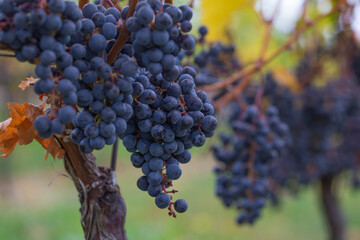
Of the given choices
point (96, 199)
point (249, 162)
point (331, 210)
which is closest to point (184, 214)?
point (331, 210)

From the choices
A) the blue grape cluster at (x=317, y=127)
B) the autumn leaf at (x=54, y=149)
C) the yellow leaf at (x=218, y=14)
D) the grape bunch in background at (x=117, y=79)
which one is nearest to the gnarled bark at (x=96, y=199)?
the autumn leaf at (x=54, y=149)

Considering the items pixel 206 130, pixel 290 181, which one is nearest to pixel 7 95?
pixel 290 181

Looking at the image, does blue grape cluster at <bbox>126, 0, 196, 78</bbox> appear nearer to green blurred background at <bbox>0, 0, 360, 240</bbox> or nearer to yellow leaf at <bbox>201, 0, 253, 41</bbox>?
green blurred background at <bbox>0, 0, 360, 240</bbox>

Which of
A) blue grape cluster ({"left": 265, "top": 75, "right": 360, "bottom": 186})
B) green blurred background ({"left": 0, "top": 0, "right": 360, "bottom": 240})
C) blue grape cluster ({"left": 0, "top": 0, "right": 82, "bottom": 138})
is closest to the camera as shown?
blue grape cluster ({"left": 0, "top": 0, "right": 82, "bottom": 138})

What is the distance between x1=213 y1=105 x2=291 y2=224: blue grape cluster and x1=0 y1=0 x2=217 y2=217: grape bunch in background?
0.77 meters

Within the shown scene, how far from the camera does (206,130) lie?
2.24 feet

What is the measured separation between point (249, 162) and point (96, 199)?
774 mm

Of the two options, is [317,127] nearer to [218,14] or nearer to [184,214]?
[218,14]

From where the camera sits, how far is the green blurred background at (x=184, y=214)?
2.49 meters

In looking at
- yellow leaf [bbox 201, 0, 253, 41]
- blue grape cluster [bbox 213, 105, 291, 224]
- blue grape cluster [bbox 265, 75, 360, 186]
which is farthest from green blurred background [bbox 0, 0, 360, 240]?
blue grape cluster [bbox 265, 75, 360, 186]

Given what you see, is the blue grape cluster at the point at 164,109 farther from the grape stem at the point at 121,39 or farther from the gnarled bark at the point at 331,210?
the gnarled bark at the point at 331,210

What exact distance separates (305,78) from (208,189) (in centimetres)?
429

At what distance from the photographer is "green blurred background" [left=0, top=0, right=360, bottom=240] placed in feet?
8.17

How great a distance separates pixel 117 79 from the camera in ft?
1.99
